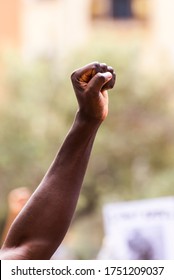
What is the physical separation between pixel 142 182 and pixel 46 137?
1.92 metres

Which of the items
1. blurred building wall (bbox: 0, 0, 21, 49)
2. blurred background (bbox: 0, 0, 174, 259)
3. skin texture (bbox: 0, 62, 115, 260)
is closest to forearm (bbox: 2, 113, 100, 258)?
skin texture (bbox: 0, 62, 115, 260)

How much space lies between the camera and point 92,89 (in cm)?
232

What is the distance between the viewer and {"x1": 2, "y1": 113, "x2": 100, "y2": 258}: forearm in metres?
2.28

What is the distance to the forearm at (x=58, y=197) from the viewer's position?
7.47 feet

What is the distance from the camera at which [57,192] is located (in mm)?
2293

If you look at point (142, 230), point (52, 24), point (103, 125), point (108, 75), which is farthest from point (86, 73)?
point (52, 24)

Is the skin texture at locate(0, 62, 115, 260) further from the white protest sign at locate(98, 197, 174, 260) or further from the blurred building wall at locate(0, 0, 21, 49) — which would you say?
the blurred building wall at locate(0, 0, 21, 49)

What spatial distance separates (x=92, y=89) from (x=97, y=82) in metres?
0.02

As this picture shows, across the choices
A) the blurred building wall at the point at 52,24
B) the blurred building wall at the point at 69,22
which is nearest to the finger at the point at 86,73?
the blurred building wall at the point at 69,22

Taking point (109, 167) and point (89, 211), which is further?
point (109, 167)

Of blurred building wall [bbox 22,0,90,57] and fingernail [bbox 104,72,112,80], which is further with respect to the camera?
blurred building wall [bbox 22,0,90,57]

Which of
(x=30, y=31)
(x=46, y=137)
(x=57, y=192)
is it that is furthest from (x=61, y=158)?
(x=30, y=31)

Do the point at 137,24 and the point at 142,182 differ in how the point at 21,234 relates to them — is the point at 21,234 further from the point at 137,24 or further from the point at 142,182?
the point at 137,24

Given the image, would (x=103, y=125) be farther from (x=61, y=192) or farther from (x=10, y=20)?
(x=61, y=192)
